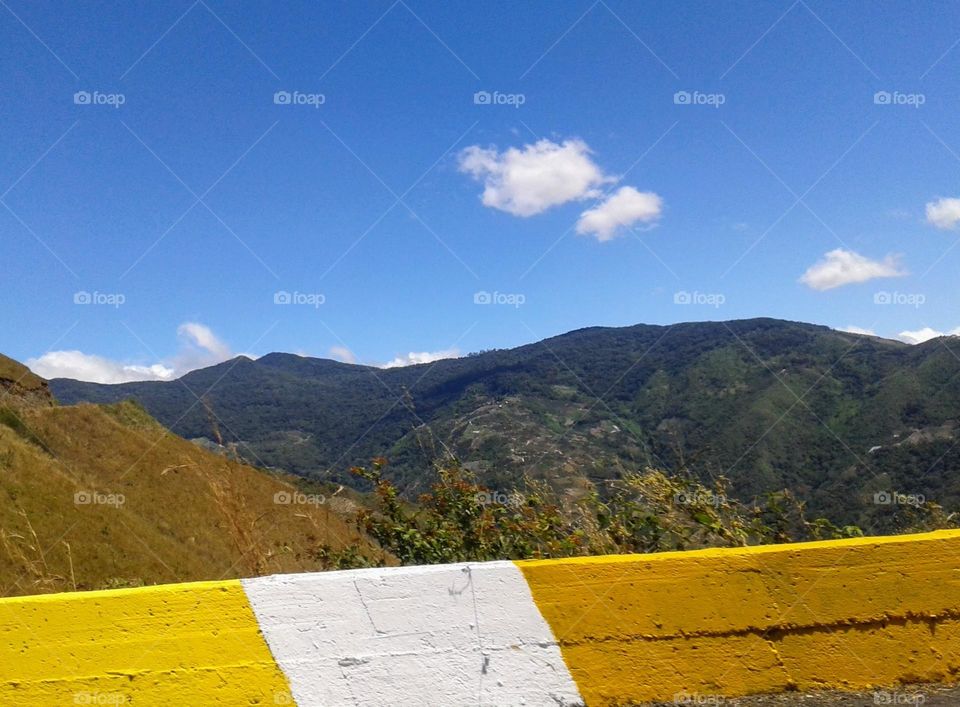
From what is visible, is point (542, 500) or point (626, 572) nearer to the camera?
point (626, 572)

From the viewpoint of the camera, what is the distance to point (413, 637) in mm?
2793

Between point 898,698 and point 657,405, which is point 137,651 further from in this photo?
point 657,405

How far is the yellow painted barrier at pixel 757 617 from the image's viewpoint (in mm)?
2926

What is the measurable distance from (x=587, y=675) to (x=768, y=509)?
5.62ft

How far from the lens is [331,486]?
466 cm

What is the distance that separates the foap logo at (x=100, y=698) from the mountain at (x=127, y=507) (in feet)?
3.15

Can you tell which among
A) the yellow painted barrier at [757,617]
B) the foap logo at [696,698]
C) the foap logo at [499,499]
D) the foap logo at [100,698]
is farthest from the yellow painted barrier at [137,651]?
the foap logo at [499,499]

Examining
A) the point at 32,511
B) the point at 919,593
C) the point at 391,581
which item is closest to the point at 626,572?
the point at 391,581

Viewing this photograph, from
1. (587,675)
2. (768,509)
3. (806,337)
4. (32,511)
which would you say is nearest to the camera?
(587,675)

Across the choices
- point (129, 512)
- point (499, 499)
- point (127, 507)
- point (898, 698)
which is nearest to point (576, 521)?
point (499, 499)

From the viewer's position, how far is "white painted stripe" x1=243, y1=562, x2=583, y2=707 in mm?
2713

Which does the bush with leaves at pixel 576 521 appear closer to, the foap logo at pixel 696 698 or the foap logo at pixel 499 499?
the foap logo at pixel 499 499

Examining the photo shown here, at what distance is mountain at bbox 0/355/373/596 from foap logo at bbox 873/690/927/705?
258 cm

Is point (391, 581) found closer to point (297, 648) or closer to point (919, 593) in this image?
point (297, 648)
